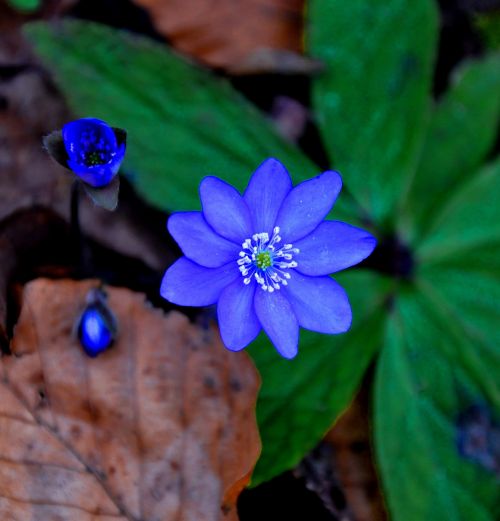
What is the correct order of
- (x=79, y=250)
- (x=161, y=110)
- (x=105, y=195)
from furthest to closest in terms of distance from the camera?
(x=161, y=110)
(x=79, y=250)
(x=105, y=195)

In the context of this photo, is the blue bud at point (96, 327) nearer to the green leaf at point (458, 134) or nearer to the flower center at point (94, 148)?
the flower center at point (94, 148)

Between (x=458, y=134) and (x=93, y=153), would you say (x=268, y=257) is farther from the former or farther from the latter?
(x=458, y=134)

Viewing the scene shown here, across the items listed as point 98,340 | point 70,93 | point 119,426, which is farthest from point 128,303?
point 70,93

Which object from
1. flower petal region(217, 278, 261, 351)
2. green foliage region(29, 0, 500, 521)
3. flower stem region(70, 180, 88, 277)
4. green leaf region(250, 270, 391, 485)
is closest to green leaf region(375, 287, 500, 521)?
green foliage region(29, 0, 500, 521)

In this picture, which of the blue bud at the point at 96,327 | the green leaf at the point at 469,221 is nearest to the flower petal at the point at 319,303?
the blue bud at the point at 96,327

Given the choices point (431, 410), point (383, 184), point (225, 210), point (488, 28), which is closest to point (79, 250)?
point (225, 210)

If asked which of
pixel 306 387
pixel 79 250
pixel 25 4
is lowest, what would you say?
pixel 306 387
